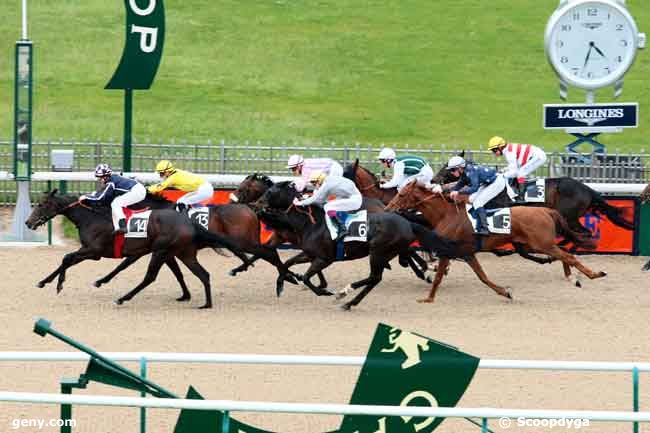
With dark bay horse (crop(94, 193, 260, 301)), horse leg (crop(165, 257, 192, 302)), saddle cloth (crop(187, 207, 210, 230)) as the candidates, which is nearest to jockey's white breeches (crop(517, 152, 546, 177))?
dark bay horse (crop(94, 193, 260, 301))

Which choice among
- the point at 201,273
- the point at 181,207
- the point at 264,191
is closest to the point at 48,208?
the point at 181,207

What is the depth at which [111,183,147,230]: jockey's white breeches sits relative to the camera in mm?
15656

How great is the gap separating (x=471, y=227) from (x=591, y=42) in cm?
560

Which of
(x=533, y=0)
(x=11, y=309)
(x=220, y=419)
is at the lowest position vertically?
(x=11, y=309)

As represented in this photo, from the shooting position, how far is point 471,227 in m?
15.9

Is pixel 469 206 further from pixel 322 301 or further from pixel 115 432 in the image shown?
pixel 115 432

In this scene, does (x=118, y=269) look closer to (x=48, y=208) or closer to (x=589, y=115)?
(x=48, y=208)

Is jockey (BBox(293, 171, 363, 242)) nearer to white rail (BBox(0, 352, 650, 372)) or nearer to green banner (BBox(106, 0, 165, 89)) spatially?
green banner (BBox(106, 0, 165, 89))

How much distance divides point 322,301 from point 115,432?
250 inches

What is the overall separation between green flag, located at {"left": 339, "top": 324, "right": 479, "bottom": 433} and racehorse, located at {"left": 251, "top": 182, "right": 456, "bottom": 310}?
780cm

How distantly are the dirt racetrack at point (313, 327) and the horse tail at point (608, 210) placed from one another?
2.17 ft

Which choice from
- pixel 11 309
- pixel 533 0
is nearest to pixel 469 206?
pixel 11 309

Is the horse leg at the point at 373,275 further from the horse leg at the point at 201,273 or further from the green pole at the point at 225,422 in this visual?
the green pole at the point at 225,422

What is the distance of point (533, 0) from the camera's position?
132ft
